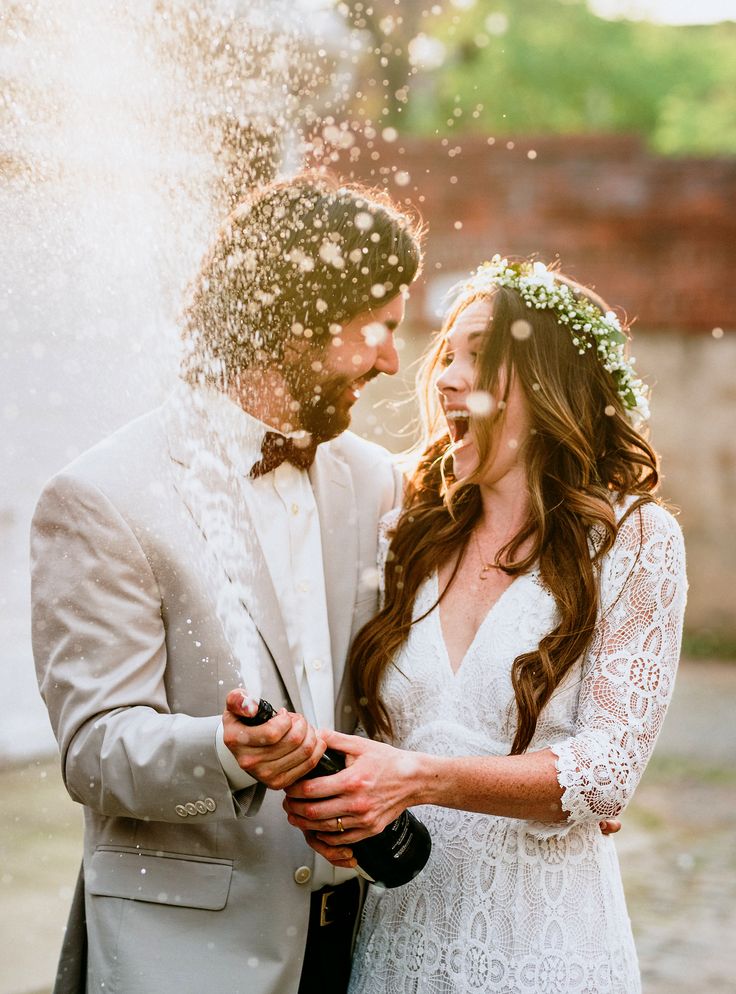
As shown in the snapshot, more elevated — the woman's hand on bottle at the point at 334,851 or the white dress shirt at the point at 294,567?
the white dress shirt at the point at 294,567

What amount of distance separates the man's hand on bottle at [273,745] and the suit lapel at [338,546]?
1.90ft

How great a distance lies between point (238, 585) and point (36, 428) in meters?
4.92

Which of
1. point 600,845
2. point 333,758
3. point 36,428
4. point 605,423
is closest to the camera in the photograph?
point 333,758

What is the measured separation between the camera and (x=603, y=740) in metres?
Answer: 2.54

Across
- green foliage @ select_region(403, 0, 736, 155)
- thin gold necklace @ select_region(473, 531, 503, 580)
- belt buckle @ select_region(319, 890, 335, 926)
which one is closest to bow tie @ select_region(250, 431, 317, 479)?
thin gold necklace @ select_region(473, 531, 503, 580)

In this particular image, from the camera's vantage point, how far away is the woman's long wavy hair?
111 inches

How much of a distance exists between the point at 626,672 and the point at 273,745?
2.62 ft

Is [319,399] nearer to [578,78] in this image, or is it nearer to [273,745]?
[273,745]

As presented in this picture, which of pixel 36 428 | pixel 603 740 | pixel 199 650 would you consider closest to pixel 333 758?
pixel 199 650

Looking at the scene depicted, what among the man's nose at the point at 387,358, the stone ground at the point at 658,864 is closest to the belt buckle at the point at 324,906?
the man's nose at the point at 387,358

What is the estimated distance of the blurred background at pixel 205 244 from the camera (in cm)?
554

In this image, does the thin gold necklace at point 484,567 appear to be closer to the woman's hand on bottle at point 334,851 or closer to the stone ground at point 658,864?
the woman's hand on bottle at point 334,851

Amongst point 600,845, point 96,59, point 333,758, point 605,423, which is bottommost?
point 600,845

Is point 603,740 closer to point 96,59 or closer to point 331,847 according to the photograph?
point 331,847
